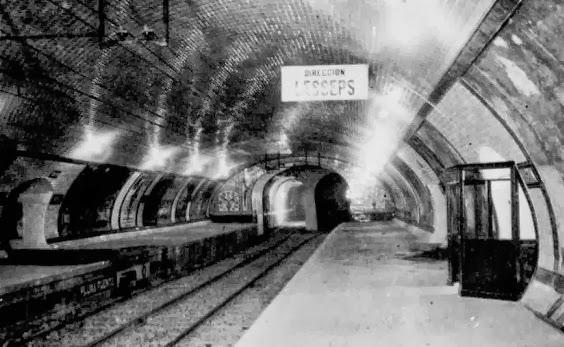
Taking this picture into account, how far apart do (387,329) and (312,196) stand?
2275 centimetres

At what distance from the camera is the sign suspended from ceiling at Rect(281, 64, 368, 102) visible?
7535mm

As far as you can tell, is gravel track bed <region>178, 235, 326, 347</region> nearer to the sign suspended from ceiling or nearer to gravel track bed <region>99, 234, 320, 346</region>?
gravel track bed <region>99, 234, 320, 346</region>

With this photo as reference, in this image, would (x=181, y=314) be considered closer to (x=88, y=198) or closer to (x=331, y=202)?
(x=88, y=198)

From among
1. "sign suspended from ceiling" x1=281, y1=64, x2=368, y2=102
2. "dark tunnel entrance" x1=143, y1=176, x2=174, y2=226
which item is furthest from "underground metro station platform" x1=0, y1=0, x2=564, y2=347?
"dark tunnel entrance" x1=143, y1=176, x2=174, y2=226

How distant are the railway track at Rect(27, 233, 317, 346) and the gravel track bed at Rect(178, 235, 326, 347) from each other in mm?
149

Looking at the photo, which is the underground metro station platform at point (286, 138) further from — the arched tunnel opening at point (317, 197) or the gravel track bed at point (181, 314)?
the arched tunnel opening at point (317, 197)

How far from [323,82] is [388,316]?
144 inches

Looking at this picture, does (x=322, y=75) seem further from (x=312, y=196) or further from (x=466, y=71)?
(x=312, y=196)

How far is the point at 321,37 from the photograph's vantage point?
263 inches

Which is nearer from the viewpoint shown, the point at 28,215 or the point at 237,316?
the point at 237,316

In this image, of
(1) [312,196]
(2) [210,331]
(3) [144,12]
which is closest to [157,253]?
(2) [210,331]

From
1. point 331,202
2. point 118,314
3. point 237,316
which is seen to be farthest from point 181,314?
point 331,202

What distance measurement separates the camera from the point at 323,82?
304 inches

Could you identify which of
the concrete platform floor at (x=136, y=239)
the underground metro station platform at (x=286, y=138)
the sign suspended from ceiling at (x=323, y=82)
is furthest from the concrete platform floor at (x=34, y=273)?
the sign suspended from ceiling at (x=323, y=82)
